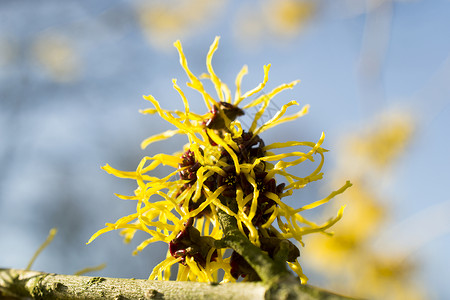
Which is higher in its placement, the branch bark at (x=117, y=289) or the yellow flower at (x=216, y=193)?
the yellow flower at (x=216, y=193)

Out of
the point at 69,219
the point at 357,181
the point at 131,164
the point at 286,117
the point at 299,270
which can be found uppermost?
the point at 131,164

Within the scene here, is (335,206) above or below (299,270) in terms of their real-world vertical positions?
above

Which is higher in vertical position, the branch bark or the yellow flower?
the yellow flower

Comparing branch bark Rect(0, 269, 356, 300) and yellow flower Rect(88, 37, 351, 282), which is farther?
yellow flower Rect(88, 37, 351, 282)

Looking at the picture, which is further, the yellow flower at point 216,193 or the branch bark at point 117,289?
the yellow flower at point 216,193

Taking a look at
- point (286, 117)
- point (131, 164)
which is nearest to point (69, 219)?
point (131, 164)

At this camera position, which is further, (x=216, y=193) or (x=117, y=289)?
(x=216, y=193)

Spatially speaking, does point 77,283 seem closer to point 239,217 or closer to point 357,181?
point 239,217

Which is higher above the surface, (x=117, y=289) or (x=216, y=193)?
(x=216, y=193)
